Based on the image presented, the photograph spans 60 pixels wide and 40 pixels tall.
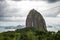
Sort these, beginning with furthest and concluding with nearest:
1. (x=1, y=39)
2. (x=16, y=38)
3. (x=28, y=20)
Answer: (x=28, y=20), (x=16, y=38), (x=1, y=39)

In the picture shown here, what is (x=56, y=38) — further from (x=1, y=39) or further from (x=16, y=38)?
(x=1, y=39)

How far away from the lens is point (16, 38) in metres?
18.7

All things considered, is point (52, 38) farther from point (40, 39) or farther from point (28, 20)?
point (28, 20)

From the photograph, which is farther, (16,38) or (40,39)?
(40,39)

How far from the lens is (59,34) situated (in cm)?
2086

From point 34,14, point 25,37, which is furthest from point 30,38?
point 34,14

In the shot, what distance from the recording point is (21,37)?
Answer: 1908cm

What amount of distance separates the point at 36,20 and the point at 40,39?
3957cm

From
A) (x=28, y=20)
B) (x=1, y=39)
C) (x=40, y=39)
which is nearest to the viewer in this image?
(x=1, y=39)

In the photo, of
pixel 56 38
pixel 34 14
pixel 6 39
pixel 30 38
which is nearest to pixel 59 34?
pixel 56 38

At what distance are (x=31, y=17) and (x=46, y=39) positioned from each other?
133 feet

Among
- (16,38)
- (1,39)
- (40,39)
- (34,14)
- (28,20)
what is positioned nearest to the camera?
(1,39)

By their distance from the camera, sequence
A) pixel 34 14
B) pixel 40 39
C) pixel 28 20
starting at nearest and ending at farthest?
pixel 40 39, pixel 28 20, pixel 34 14

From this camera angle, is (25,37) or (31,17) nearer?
(25,37)
